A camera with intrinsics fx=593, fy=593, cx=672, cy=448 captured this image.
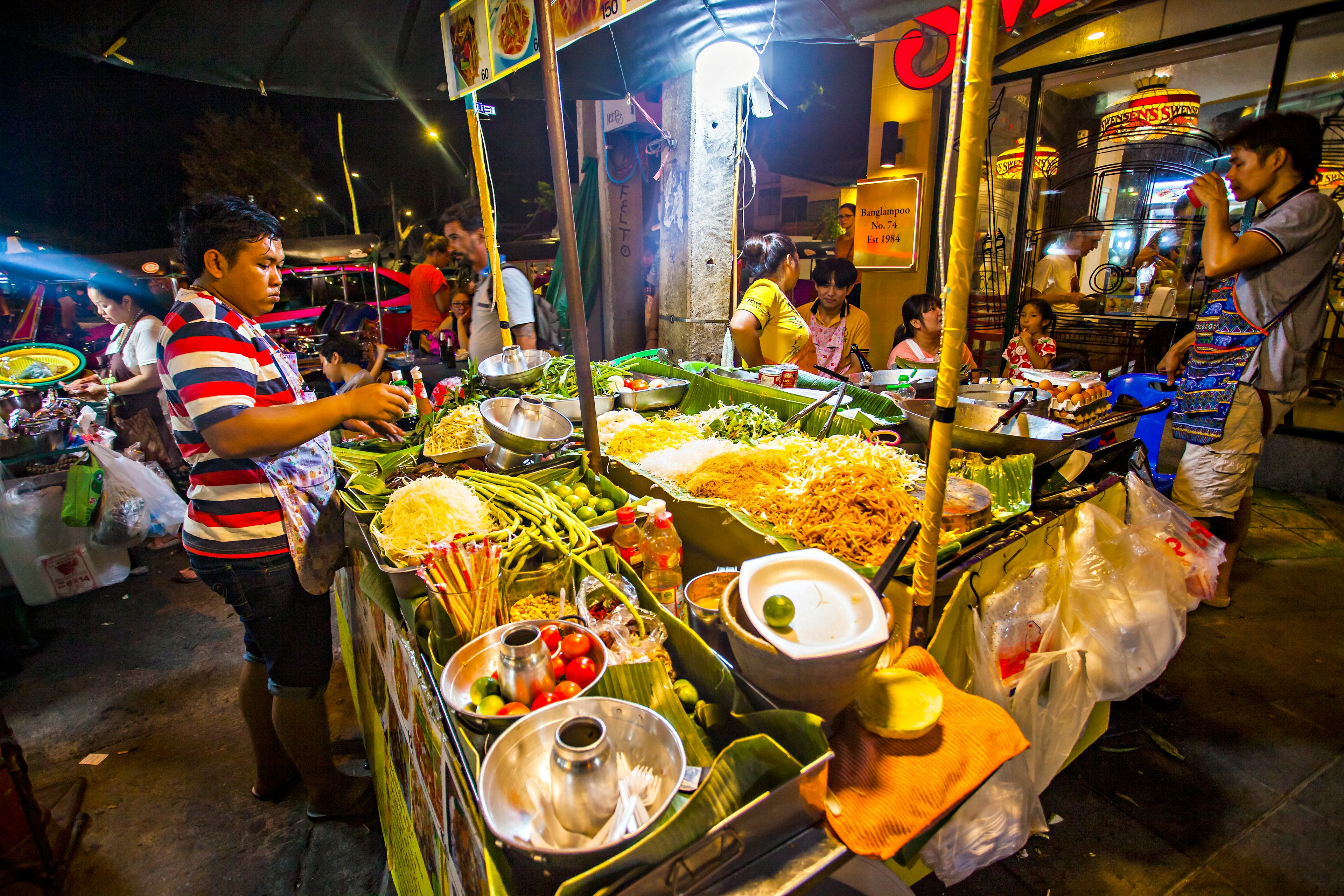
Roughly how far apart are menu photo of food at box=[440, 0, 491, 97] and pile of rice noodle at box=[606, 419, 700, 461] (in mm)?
2123

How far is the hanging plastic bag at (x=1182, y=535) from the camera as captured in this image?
275cm

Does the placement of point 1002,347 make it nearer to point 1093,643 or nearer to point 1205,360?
point 1205,360

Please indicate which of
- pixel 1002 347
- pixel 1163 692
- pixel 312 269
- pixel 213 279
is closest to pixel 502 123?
pixel 312 269

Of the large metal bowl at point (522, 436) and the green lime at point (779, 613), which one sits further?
the large metal bowl at point (522, 436)

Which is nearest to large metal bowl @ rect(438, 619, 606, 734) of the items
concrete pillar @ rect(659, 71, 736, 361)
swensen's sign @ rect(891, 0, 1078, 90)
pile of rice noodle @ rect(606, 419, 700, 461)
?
pile of rice noodle @ rect(606, 419, 700, 461)

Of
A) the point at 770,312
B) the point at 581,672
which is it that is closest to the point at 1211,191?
the point at 770,312

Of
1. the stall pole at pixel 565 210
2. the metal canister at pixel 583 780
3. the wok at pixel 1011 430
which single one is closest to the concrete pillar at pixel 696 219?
the wok at pixel 1011 430

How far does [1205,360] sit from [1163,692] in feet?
6.73

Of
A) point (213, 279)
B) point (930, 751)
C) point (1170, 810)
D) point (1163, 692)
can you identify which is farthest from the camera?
point (1163, 692)

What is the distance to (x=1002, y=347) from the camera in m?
8.05

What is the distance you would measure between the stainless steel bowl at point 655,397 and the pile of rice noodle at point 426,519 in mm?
1514

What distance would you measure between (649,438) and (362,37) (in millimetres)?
3472

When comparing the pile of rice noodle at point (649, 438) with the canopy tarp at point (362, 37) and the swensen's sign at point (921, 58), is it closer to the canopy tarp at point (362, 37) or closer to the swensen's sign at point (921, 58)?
the canopy tarp at point (362, 37)

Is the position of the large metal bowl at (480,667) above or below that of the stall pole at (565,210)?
below
